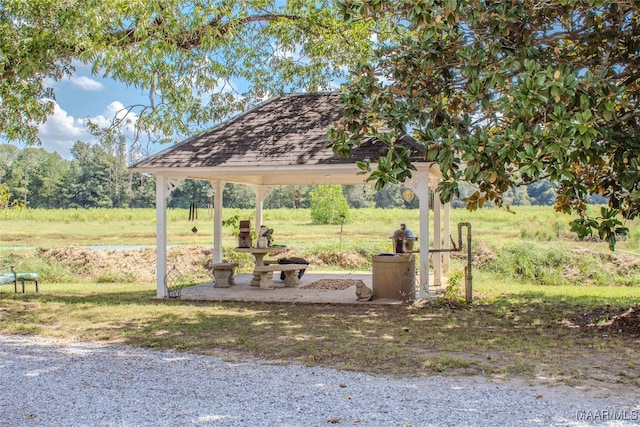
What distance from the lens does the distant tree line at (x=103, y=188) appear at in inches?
1847

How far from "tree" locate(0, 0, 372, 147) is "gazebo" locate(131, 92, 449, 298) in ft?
4.35

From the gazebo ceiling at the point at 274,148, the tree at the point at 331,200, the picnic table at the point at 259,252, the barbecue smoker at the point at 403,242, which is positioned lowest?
the picnic table at the point at 259,252

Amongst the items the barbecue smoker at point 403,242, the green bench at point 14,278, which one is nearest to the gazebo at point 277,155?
the barbecue smoker at point 403,242

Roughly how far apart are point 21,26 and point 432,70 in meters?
7.81

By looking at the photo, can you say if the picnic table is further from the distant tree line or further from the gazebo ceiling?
the distant tree line

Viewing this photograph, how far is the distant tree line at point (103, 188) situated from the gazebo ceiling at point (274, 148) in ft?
98.4

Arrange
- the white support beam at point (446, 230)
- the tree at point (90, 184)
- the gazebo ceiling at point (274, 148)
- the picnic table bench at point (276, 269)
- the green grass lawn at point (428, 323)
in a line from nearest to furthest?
the green grass lawn at point (428, 323)
the gazebo ceiling at point (274, 148)
the picnic table bench at point (276, 269)
the white support beam at point (446, 230)
the tree at point (90, 184)

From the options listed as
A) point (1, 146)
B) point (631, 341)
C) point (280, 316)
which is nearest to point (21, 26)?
point (280, 316)

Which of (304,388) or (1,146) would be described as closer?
(304,388)

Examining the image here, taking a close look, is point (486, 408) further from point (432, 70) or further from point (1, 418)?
point (432, 70)

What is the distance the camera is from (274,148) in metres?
12.0

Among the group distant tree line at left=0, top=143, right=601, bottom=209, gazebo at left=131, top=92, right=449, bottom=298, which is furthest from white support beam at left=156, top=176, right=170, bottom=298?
distant tree line at left=0, top=143, right=601, bottom=209

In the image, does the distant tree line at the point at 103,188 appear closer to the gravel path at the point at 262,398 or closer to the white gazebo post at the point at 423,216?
the white gazebo post at the point at 423,216

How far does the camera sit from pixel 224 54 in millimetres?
15180
